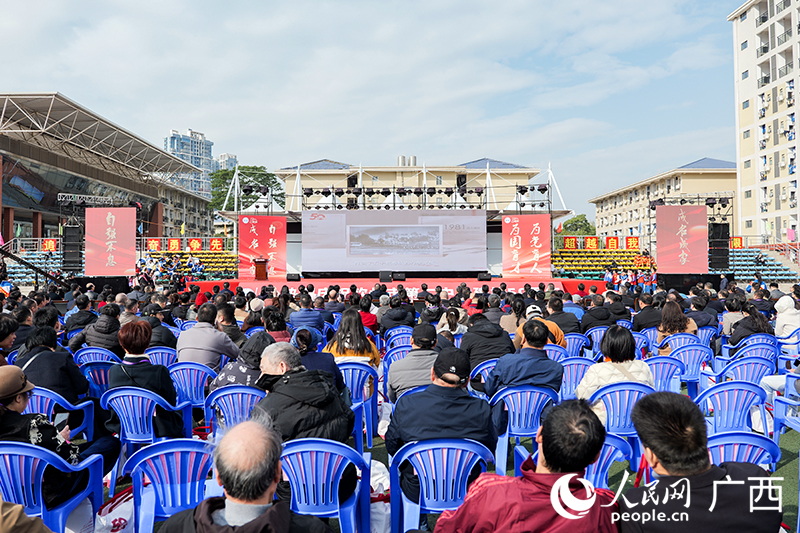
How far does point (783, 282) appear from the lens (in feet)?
59.9

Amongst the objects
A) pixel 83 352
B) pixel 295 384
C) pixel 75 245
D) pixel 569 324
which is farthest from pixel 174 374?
pixel 75 245

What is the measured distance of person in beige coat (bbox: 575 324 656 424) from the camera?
2.92 m

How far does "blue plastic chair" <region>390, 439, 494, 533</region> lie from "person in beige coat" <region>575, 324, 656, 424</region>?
1238 mm

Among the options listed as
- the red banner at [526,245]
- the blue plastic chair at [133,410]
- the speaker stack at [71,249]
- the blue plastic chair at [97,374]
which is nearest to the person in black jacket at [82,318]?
the blue plastic chair at [97,374]

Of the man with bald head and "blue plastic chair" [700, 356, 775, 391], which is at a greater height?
the man with bald head

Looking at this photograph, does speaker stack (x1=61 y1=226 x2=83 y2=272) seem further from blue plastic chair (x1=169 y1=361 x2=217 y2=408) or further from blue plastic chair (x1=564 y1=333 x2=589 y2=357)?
blue plastic chair (x1=564 y1=333 x2=589 y2=357)

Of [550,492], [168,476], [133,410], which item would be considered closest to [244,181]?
[133,410]

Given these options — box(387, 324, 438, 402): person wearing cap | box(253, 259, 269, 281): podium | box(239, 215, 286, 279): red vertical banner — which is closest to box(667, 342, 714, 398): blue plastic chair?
box(387, 324, 438, 402): person wearing cap

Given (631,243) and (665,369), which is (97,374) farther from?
(631,243)

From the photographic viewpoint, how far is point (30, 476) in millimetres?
1889

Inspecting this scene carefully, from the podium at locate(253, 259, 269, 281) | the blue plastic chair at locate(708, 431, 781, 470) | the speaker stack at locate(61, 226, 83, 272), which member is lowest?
the blue plastic chair at locate(708, 431, 781, 470)

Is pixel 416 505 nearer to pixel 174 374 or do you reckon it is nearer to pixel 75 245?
pixel 174 374

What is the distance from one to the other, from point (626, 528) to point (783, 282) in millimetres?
22214

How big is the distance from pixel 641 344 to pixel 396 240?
511 inches
